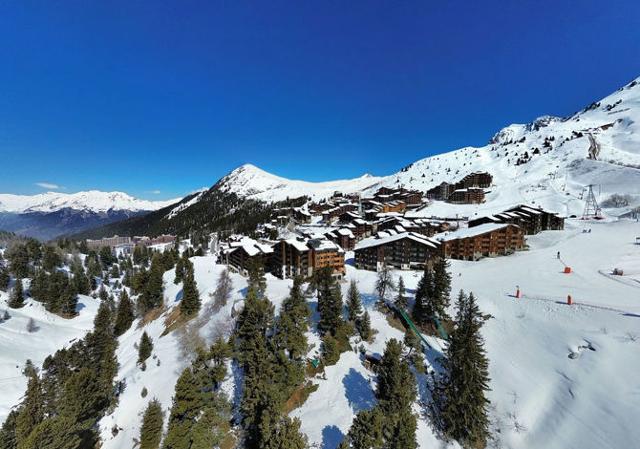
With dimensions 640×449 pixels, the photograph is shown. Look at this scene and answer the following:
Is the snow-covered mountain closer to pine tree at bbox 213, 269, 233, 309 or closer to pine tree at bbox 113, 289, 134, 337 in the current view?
pine tree at bbox 213, 269, 233, 309

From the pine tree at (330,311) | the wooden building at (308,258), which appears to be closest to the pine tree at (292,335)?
the pine tree at (330,311)

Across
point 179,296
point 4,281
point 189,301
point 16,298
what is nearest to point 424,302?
point 189,301

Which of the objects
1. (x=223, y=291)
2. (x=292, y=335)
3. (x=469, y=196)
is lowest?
(x=223, y=291)

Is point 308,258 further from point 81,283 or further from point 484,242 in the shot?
point 81,283

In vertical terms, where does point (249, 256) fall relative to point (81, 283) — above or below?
above

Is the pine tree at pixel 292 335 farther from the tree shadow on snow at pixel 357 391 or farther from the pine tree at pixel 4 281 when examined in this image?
the pine tree at pixel 4 281

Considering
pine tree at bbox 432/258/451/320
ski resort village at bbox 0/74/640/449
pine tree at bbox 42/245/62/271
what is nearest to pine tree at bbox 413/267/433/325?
ski resort village at bbox 0/74/640/449

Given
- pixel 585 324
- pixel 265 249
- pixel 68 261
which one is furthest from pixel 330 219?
pixel 68 261

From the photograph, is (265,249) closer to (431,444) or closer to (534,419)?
(431,444)
